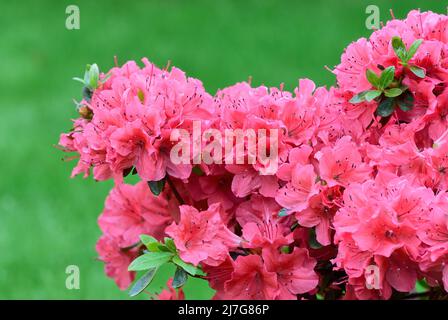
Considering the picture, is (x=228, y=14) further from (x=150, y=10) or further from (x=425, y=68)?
(x=425, y=68)

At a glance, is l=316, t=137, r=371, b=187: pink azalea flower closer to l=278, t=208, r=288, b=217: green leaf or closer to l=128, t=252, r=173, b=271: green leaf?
l=278, t=208, r=288, b=217: green leaf

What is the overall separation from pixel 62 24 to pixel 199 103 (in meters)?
5.72

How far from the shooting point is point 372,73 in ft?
5.64

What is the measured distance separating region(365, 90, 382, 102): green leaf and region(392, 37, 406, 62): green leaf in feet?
0.29

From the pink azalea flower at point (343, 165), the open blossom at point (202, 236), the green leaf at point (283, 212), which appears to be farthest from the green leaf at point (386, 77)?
the open blossom at point (202, 236)

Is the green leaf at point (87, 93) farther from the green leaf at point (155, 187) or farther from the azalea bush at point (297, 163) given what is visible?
the green leaf at point (155, 187)

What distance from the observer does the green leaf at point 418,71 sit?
170 cm

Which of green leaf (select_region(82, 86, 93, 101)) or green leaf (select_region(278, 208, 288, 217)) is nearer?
green leaf (select_region(278, 208, 288, 217))

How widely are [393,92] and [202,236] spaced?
509 millimetres

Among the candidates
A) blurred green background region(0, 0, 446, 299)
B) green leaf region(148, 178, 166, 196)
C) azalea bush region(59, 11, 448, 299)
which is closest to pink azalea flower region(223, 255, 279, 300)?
azalea bush region(59, 11, 448, 299)

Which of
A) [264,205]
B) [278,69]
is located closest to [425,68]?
[264,205]

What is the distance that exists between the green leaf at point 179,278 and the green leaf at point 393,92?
22.4 inches

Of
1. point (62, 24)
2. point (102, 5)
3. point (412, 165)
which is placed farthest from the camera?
point (102, 5)

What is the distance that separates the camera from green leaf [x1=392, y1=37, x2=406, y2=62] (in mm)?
1718
